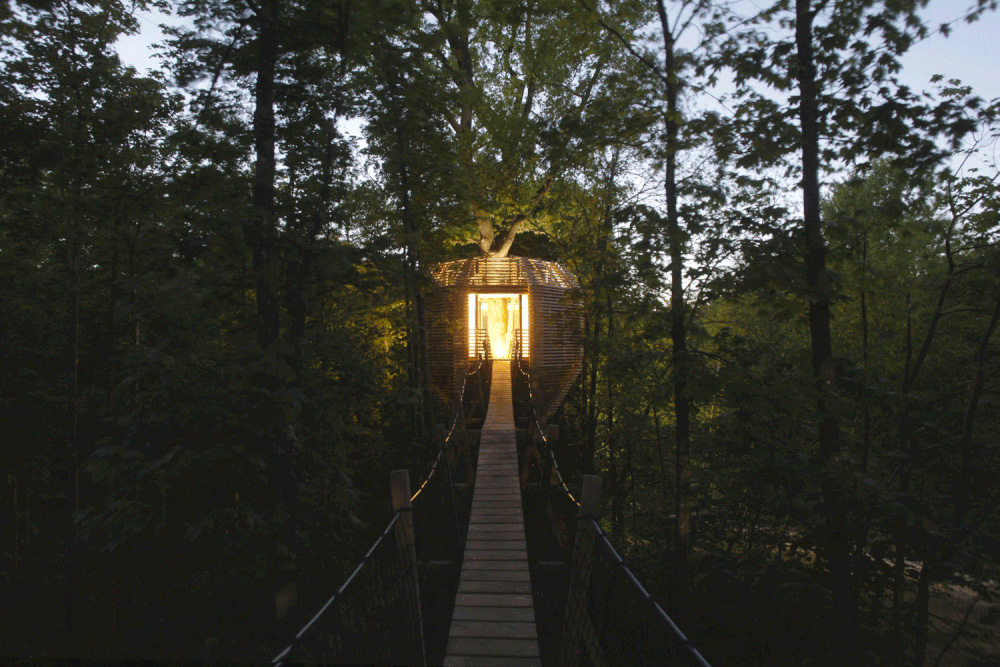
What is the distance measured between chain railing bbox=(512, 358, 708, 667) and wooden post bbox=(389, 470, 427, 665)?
123cm

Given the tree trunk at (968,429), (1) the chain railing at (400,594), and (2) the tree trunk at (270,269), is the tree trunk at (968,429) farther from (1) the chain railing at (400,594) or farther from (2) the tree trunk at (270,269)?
(2) the tree trunk at (270,269)

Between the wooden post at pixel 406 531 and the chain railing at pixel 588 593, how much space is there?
123 cm

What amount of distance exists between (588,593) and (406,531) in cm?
157

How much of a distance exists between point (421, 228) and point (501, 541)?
4.90m

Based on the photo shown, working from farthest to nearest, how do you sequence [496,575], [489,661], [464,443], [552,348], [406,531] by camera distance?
[552,348]
[464,443]
[496,575]
[406,531]
[489,661]

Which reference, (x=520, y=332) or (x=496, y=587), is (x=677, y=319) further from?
(x=520, y=332)

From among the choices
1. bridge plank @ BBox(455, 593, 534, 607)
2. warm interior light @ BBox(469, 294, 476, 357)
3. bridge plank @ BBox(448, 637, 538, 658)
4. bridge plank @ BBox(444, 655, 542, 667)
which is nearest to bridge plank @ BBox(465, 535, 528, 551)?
bridge plank @ BBox(455, 593, 534, 607)

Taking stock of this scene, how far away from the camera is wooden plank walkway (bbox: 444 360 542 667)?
144 inches

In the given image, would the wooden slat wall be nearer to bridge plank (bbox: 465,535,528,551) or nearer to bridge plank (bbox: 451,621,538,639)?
bridge plank (bbox: 465,535,528,551)

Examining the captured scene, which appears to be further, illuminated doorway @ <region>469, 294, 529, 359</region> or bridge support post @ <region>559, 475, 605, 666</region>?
illuminated doorway @ <region>469, 294, 529, 359</region>

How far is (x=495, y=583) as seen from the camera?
14.6 feet

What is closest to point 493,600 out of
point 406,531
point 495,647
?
point 495,647

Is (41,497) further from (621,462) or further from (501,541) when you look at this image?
(621,462)

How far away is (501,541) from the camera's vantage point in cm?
516
